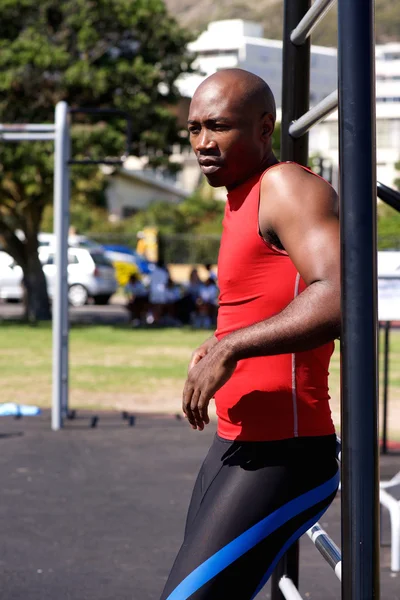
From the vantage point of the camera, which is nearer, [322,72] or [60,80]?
[322,72]

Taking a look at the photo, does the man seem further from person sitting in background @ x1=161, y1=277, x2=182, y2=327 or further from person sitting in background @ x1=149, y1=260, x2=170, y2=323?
person sitting in background @ x1=161, y1=277, x2=182, y2=327

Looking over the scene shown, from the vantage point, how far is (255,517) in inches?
79.0

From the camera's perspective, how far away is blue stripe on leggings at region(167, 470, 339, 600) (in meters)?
2.00

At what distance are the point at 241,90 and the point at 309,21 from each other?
0.44 m

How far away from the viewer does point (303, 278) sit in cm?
191

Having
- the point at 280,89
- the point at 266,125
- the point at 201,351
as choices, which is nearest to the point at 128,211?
the point at 280,89

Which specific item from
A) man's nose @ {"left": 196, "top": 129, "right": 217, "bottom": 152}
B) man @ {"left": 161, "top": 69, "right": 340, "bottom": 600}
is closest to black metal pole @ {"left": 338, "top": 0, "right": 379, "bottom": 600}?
man @ {"left": 161, "top": 69, "right": 340, "bottom": 600}

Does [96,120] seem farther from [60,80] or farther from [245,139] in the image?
[245,139]

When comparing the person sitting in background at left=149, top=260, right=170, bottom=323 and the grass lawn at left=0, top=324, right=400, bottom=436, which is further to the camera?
the person sitting in background at left=149, top=260, right=170, bottom=323

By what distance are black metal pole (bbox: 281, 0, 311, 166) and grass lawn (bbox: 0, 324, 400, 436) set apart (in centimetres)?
381

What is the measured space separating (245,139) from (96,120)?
16.0 metres

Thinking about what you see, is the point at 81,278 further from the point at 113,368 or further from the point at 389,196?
the point at 389,196

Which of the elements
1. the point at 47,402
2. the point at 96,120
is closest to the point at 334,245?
the point at 47,402

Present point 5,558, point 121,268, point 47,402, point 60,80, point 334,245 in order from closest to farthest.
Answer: point 334,245 → point 5,558 → point 47,402 → point 60,80 → point 121,268
